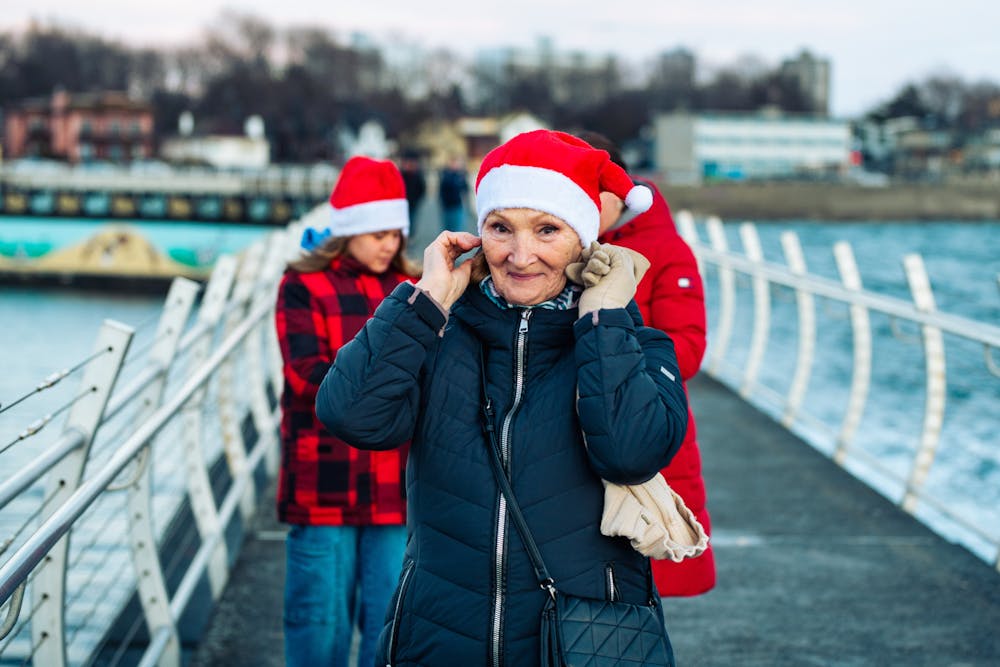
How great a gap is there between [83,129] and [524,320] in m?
124

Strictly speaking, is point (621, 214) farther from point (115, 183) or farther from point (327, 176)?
point (115, 183)

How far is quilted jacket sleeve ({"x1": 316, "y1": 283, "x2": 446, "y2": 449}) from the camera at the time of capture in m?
2.21

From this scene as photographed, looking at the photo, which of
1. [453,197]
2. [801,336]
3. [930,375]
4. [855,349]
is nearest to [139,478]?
[930,375]

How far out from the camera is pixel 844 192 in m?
87.7

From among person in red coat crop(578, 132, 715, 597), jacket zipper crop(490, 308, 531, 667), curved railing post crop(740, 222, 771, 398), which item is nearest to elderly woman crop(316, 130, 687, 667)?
jacket zipper crop(490, 308, 531, 667)

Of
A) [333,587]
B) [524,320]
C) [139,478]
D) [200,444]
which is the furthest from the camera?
[200,444]

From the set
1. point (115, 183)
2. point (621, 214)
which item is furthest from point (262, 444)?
point (115, 183)

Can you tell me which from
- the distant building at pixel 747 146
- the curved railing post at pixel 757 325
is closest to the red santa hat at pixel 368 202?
the curved railing post at pixel 757 325

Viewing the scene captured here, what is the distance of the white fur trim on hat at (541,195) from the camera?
2.27 m

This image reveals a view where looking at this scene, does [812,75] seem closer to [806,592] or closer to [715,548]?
[715,548]

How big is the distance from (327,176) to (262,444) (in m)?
56.9

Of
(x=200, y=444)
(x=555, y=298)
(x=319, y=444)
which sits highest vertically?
(x=555, y=298)

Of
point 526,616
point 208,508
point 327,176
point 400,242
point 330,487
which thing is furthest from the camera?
point 327,176

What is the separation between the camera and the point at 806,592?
15.5ft
